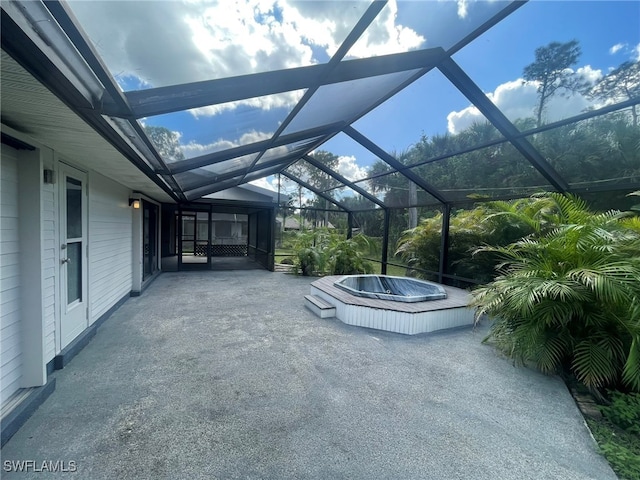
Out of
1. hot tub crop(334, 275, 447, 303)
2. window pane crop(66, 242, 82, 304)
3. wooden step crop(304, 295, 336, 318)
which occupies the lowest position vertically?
wooden step crop(304, 295, 336, 318)

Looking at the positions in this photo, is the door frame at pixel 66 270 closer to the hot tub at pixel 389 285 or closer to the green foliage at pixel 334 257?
the hot tub at pixel 389 285

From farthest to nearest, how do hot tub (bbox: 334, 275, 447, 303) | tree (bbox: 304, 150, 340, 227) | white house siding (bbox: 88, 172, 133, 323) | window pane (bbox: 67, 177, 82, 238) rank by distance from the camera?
1. tree (bbox: 304, 150, 340, 227)
2. hot tub (bbox: 334, 275, 447, 303)
3. white house siding (bbox: 88, 172, 133, 323)
4. window pane (bbox: 67, 177, 82, 238)

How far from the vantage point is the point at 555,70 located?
10.3 feet

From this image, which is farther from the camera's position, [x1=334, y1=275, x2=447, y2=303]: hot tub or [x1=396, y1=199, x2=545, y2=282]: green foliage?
[x1=334, y1=275, x2=447, y2=303]: hot tub

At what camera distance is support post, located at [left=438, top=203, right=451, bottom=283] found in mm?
6238

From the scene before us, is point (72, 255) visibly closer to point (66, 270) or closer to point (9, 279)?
point (66, 270)

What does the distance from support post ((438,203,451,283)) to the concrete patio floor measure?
8.70ft

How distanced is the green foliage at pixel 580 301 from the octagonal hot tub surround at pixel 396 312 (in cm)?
108

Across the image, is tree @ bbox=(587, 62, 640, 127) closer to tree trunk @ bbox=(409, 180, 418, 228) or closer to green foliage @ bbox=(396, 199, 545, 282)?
green foliage @ bbox=(396, 199, 545, 282)

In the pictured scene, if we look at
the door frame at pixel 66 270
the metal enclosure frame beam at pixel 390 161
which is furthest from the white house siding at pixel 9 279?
the metal enclosure frame beam at pixel 390 161

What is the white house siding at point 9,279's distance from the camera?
2139 mm

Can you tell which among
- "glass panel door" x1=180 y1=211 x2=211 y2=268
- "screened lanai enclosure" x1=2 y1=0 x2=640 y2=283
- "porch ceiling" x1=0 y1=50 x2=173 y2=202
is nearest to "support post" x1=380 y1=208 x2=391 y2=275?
"screened lanai enclosure" x1=2 y1=0 x2=640 y2=283

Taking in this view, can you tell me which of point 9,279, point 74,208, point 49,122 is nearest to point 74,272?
point 74,208

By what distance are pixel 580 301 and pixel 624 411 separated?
38.9 inches
